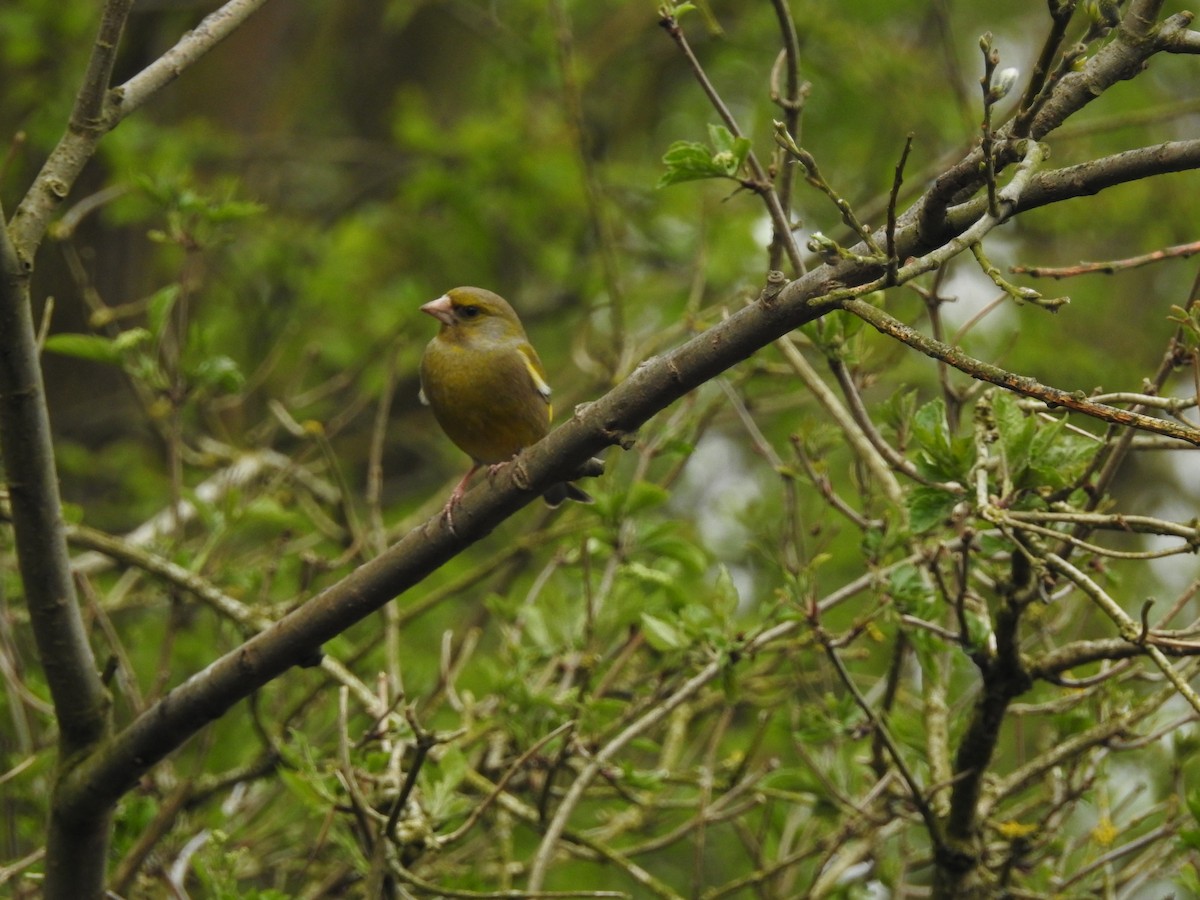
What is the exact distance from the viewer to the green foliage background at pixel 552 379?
167 inches

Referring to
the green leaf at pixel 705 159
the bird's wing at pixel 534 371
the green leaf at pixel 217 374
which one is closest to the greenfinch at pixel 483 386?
the bird's wing at pixel 534 371

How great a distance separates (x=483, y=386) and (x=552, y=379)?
13.0 ft

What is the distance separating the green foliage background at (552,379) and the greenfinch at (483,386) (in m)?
0.21

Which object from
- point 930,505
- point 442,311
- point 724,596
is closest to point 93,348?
point 442,311

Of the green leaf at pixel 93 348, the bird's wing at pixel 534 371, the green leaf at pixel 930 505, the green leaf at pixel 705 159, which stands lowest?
the green leaf at pixel 930 505

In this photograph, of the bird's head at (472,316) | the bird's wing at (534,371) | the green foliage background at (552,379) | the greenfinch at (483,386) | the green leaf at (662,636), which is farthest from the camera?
the bird's head at (472,316)

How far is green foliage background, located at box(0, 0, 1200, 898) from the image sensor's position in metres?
4.23

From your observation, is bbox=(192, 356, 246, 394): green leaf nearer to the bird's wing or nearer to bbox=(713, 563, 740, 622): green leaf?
the bird's wing

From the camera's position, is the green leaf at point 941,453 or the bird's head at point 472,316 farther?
the bird's head at point 472,316

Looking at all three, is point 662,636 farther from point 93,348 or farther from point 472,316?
point 93,348

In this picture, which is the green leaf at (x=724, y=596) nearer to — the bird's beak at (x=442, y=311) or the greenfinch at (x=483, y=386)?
the greenfinch at (x=483, y=386)

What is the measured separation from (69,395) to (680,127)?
16.8ft

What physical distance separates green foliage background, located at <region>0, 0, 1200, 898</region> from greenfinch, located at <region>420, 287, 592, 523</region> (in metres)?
0.21

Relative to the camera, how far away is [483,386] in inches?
194
